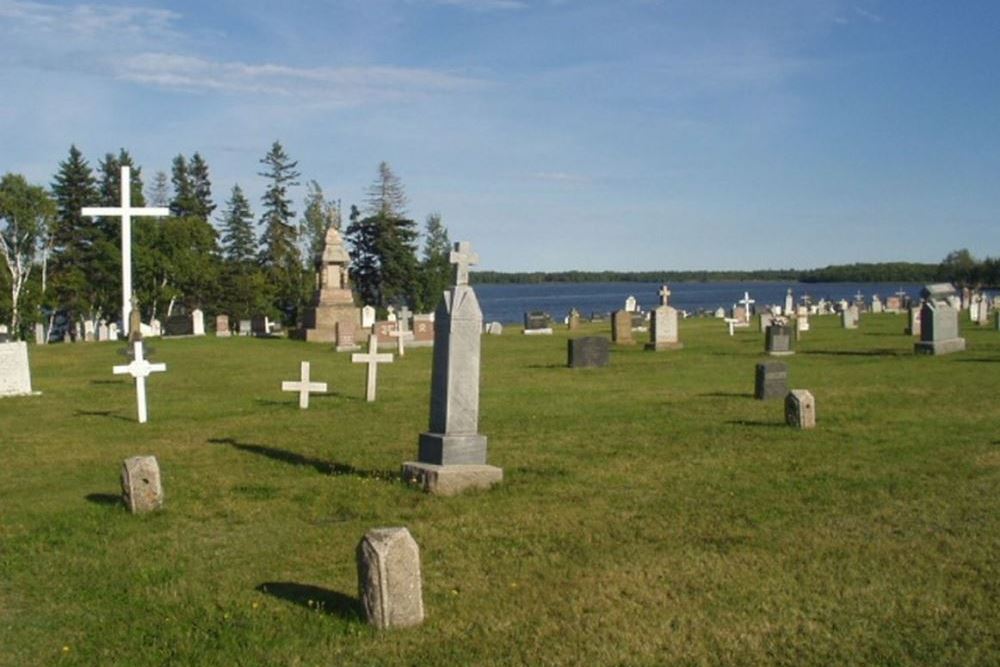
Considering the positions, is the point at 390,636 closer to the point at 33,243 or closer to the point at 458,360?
the point at 458,360

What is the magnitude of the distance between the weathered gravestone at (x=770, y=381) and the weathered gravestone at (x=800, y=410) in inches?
132

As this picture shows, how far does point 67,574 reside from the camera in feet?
25.7

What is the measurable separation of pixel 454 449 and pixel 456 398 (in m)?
0.52

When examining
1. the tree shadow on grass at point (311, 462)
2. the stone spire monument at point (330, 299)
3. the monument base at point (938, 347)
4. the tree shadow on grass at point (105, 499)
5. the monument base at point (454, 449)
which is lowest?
the tree shadow on grass at point (105, 499)

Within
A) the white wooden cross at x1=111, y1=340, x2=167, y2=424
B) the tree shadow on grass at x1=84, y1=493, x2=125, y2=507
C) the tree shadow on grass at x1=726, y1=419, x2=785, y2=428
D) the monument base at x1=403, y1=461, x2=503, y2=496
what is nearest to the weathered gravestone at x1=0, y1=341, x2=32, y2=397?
the white wooden cross at x1=111, y1=340, x2=167, y2=424

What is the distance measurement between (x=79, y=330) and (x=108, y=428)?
45.4 m

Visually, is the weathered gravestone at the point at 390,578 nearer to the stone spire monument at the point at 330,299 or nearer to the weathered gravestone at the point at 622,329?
the weathered gravestone at the point at 622,329

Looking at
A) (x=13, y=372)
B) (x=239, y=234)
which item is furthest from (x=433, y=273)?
(x=13, y=372)

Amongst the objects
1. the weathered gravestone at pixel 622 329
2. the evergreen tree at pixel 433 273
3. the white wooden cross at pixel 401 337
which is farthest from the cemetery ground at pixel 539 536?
the evergreen tree at pixel 433 273

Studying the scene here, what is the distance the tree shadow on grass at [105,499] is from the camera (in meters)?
10.3

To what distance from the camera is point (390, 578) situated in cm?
633

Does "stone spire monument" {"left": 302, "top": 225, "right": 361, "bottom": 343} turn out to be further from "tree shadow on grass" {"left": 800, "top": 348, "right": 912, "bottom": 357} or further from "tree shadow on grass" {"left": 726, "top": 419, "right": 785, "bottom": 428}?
"tree shadow on grass" {"left": 726, "top": 419, "right": 785, "bottom": 428}

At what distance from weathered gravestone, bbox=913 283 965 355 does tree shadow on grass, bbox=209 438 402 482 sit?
19.6 metres

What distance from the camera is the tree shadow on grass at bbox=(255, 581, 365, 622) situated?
264 inches
